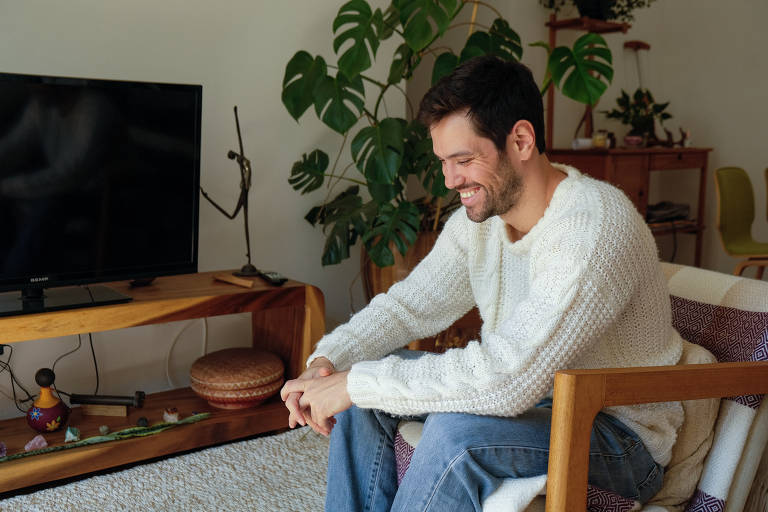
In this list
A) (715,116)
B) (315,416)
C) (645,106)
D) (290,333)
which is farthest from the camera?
(715,116)

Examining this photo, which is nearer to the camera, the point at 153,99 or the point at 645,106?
the point at 153,99

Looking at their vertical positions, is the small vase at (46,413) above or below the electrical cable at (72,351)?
below

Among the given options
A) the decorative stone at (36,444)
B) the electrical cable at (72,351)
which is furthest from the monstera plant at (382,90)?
the decorative stone at (36,444)

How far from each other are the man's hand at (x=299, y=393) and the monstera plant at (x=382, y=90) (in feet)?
3.46

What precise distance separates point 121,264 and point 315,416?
3.44 ft

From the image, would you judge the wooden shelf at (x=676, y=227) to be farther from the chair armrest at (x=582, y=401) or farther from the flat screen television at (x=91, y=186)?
the chair armrest at (x=582, y=401)

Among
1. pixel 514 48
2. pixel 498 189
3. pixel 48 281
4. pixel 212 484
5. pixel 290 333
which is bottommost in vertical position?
pixel 212 484

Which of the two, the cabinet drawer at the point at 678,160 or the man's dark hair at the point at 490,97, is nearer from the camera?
the man's dark hair at the point at 490,97

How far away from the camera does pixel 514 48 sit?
2.65 m

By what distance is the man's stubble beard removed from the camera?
1387 mm

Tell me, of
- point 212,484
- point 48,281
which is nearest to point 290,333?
point 212,484

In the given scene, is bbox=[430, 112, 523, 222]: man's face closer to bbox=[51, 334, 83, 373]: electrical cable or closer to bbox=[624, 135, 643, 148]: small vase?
bbox=[51, 334, 83, 373]: electrical cable

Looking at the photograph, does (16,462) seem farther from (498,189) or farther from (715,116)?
(715,116)

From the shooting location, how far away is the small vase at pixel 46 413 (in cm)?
209
